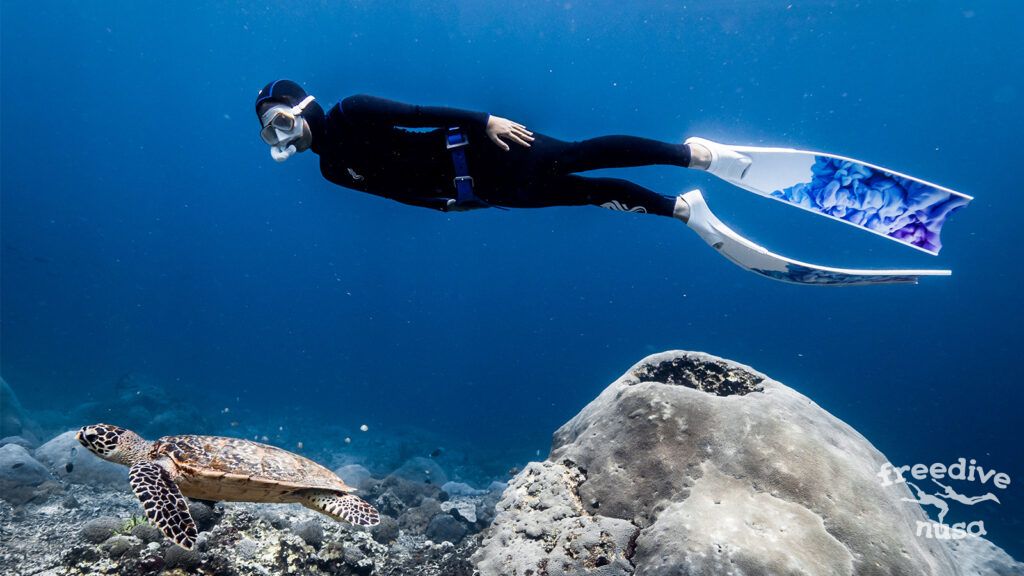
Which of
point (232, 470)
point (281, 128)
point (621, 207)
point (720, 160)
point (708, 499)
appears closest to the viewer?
point (708, 499)

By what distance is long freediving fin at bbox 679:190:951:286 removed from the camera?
14.5 ft

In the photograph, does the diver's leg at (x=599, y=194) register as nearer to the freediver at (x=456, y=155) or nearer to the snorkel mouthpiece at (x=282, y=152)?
the freediver at (x=456, y=155)

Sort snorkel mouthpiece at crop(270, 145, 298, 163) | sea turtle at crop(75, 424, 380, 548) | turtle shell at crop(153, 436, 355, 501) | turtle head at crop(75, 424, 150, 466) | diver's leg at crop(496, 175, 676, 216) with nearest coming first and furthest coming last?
sea turtle at crop(75, 424, 380, 548)
turtle head at crop(75, 424, 150, 466)
turtle shell at crop(153, 436, 355, 501)
snorkel mouthpiece at crop(270, 145, 298, 163)
diver's leg at crop(496, 175, 676, 216)

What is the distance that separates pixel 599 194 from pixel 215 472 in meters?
4.28

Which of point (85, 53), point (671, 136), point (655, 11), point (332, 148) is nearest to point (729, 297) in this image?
point (671, 136)

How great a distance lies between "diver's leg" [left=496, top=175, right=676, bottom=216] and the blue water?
59.9ft

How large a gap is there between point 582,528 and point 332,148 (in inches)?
162

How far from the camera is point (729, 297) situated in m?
53.2

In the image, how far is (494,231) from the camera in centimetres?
5303

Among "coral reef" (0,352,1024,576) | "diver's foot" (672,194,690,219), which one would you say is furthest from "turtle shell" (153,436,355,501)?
"diver's foot" (672,194,690,219)

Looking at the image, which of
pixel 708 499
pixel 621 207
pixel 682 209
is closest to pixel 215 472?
pixel 708 499

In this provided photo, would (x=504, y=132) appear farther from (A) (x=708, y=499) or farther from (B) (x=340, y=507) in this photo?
(B) (x=340, y=507)

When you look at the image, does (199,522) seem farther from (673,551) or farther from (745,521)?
(745,521)

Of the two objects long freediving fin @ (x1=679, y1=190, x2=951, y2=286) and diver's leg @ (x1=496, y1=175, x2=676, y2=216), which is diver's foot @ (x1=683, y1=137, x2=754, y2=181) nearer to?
long freediving fin @ (x1=679, y1=190, x2=951, y2=286)
